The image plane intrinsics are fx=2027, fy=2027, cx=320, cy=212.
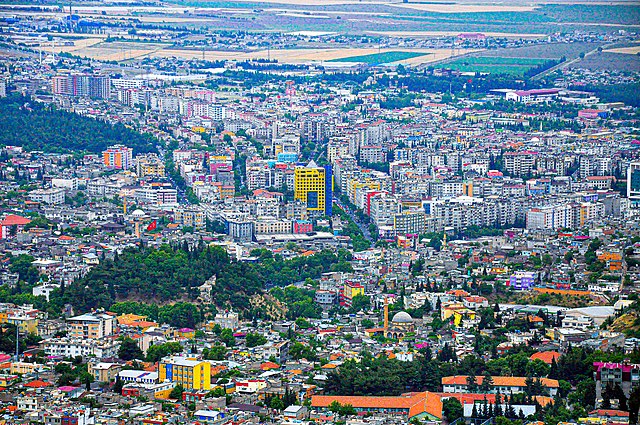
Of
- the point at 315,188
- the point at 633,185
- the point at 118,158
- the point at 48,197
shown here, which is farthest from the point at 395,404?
the point at 118,158

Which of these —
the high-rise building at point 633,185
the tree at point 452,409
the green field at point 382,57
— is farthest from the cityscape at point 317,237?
the green field at point 382,57

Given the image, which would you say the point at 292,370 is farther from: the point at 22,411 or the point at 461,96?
the point at 461,96

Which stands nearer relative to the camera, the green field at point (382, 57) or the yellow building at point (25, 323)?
the yellow building at point (25, 323)

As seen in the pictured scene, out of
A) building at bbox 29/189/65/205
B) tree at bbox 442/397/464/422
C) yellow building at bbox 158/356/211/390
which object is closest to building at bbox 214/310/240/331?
yellow building at bbox 158/356/211/390

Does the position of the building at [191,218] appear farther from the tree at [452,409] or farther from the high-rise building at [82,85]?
the high-rise building at [82,85]

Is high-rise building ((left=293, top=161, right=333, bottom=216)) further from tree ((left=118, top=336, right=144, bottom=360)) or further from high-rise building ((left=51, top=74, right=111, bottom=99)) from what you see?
high-rise building ((left=51, top=74, right=111, bottom=99))

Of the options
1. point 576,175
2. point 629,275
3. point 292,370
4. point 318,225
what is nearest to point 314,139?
point 576,175
